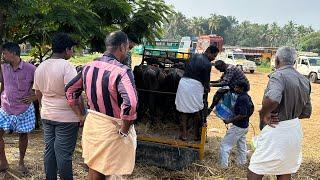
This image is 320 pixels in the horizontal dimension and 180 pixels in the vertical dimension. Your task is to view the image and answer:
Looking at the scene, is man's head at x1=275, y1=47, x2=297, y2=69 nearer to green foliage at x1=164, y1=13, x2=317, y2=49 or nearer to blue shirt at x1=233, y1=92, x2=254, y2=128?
blue shirt at x1=233, y1=92, x2=254, y2=128

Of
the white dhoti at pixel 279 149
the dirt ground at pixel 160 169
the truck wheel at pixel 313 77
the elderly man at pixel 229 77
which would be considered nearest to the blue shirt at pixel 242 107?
the elderly man at pixel 229 77

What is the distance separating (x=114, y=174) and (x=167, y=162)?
2720 millimetres

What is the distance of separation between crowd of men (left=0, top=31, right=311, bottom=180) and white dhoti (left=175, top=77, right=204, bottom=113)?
3.48ft

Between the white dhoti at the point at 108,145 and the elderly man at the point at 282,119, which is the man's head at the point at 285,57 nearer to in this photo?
the elderly man at the point at 282,119

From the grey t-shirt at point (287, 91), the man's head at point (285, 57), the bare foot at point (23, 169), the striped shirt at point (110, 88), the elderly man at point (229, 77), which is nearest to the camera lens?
the striped shirt at point (110, 88)

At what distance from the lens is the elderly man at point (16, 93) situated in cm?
516

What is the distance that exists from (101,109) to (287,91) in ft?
6.10

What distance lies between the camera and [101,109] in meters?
3.74

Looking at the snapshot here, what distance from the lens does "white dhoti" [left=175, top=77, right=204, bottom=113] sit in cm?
657

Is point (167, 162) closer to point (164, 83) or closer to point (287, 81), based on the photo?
point (164, 83)

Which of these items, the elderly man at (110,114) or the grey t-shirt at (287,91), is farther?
the grey t-shirt at (287,91)

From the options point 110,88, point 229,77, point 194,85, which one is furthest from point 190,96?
point 110,88

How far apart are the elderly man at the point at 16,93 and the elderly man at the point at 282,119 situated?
2691 mm

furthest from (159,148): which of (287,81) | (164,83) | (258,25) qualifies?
(258,25)
